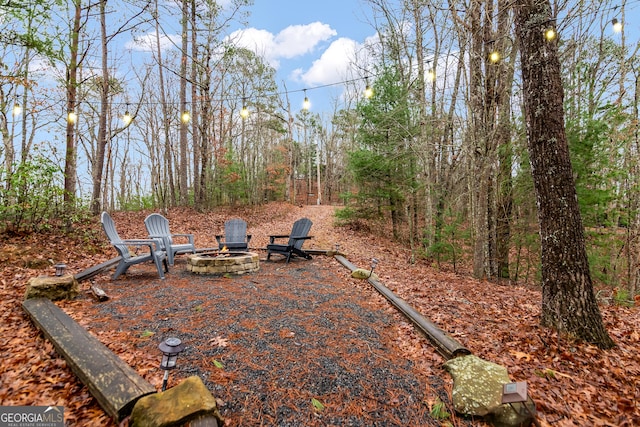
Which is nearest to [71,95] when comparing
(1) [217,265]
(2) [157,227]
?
(2) [157,227]

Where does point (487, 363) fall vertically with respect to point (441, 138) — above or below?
below

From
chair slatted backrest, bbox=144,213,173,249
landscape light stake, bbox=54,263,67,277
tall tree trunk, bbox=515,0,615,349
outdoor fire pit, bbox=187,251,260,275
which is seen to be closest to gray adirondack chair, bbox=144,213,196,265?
chair slatted backrest, bbox=144,213,173,249

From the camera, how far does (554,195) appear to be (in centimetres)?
281

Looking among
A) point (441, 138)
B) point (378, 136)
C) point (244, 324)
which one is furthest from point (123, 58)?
point (244, 324)

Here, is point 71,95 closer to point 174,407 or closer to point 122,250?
point 122,250

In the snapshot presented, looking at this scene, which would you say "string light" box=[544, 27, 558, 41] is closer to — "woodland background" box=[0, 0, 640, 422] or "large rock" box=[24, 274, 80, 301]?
"woodland background" box=[0, 0, 640, 422]

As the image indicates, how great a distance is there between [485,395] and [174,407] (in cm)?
196

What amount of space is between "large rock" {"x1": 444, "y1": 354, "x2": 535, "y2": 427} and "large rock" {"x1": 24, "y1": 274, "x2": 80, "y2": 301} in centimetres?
426

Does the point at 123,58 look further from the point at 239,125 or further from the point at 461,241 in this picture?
the point at 461,241

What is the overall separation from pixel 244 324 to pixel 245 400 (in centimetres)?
116

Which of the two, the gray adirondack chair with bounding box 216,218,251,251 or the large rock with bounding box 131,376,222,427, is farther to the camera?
the gray adirondack chair with bounding box 216,218,251,251

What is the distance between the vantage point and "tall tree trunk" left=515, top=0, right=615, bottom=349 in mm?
2744

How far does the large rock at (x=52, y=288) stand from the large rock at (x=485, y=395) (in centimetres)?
426

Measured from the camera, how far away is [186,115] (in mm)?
7723
